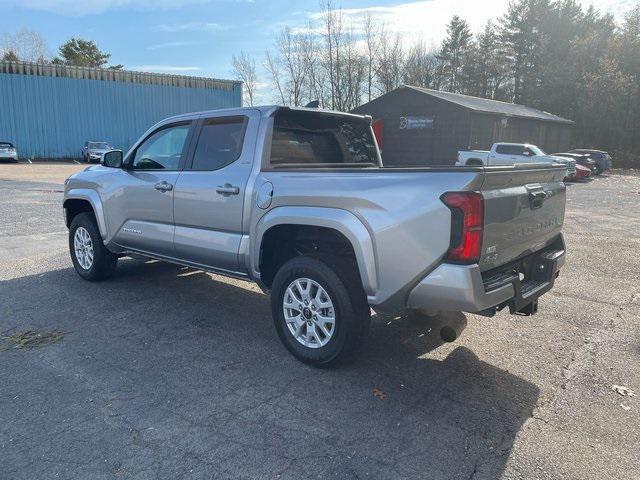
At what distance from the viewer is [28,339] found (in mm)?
4480

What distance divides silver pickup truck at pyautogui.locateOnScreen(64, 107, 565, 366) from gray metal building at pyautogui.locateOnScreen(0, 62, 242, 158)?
39.5m

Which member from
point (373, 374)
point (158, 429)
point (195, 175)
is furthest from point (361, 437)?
point (195, 175)

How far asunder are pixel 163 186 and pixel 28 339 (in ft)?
6.04

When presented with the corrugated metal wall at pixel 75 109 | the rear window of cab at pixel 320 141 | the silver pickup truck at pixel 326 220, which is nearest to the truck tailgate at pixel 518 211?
the silver pickup truck at pixel 326 220

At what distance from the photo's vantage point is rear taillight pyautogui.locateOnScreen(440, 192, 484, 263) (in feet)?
10.2

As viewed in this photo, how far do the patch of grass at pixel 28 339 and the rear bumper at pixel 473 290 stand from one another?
318cm

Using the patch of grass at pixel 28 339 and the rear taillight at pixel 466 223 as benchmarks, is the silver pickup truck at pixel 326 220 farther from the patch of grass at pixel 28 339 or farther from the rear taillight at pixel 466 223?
the patch of grass at pixel 28 339

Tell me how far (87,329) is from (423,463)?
3.37 meters

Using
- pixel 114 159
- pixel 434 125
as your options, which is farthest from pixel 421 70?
pixel 114 159

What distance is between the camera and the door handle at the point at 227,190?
4.40 metres

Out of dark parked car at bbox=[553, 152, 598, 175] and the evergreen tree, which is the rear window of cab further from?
the evergreen tree

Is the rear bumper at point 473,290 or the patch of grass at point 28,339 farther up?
the rear bumper at point 473,290

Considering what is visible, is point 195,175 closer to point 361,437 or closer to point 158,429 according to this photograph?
point 158,429

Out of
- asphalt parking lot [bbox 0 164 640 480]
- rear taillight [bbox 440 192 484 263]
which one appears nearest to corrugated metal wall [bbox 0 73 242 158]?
asphalt parking lot [bbox 0 164 640 480]
